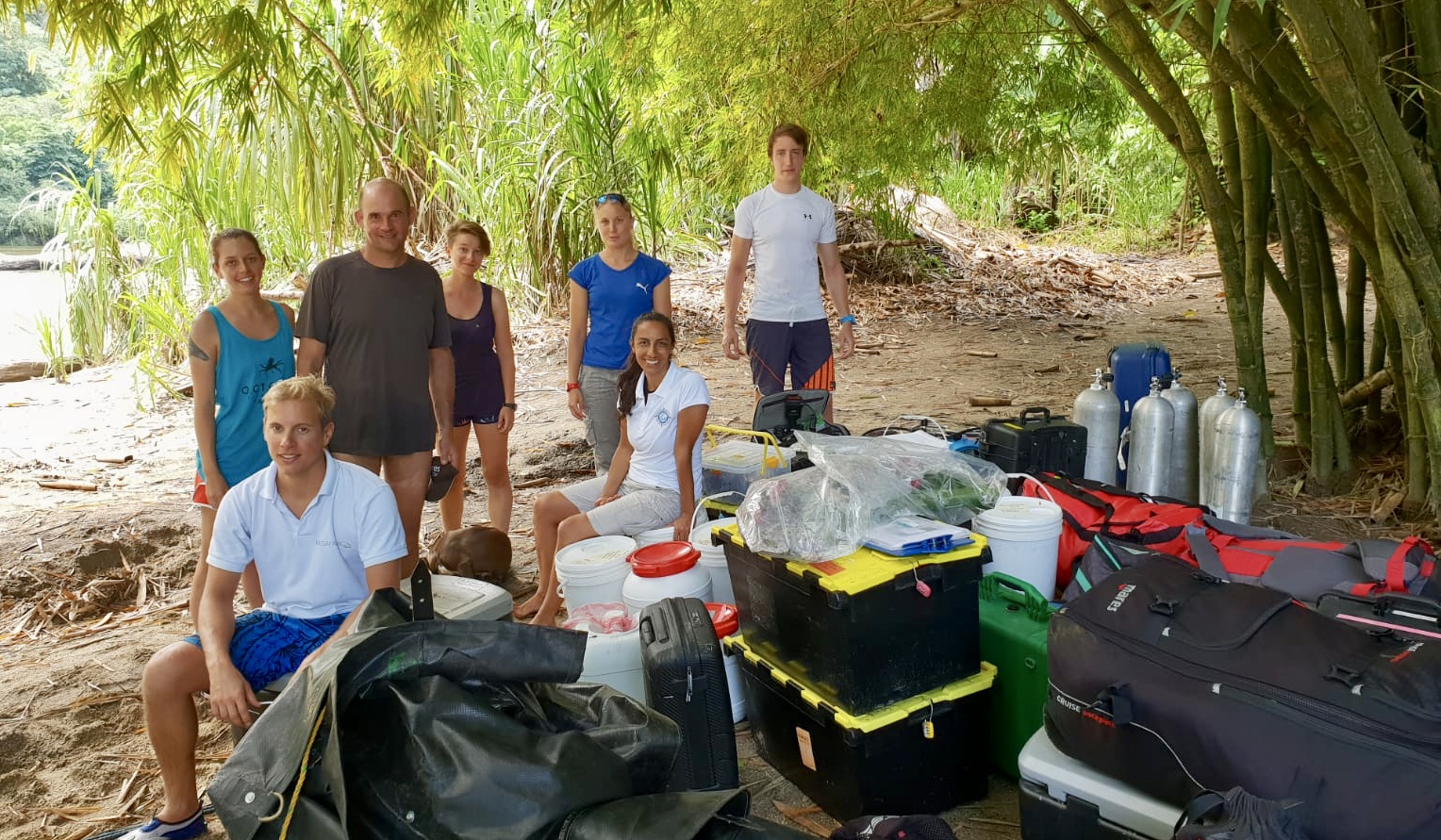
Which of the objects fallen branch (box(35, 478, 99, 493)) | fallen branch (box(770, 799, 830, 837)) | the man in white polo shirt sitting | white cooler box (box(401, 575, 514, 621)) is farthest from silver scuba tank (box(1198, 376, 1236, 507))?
fallen branch (box(35, 478, 99, 493))

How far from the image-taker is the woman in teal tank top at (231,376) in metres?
3.34

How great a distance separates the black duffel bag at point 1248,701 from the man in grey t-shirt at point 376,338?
7.85 ft

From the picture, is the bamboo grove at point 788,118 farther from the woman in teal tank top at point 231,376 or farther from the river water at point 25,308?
the woman in teal tank top at point 231,376

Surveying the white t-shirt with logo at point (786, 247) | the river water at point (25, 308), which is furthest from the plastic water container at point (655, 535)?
the river water at point (25, 308)

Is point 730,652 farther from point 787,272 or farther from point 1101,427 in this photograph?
point 787,272

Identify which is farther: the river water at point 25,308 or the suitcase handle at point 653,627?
the river water at point 25,308

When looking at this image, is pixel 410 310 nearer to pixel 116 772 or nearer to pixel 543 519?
pixel 543 519

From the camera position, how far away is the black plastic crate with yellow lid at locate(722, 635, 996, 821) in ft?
8.07

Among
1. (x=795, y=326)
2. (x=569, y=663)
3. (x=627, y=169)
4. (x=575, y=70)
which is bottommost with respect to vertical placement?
(x=569, y=663)

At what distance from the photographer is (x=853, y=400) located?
7.62 metres

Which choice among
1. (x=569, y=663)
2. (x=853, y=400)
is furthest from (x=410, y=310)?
(x=853, y=400)

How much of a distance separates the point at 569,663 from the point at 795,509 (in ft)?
3.07

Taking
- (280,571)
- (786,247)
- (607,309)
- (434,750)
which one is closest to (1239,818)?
(434,750)

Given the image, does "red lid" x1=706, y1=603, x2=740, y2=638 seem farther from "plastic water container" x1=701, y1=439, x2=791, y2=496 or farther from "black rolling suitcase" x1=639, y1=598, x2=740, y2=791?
"plastic water container" x1=701, y1=439, x2=791, y2=496
